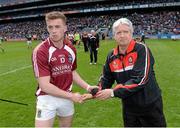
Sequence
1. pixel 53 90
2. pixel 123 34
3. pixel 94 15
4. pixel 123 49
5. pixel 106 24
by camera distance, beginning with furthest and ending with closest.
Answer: pixel 94 15 < pixel 106 24 < pixel 53 90 < pixel 123 49 < pixel 123 34

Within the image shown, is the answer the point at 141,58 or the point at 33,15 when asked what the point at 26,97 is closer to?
the point at 141,58

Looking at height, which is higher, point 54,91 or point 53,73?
point 53,73

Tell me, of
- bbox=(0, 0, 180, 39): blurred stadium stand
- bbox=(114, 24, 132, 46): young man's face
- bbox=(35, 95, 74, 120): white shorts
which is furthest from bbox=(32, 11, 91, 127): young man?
bbox=(0, 0, 180, 39): blurred stadium stand

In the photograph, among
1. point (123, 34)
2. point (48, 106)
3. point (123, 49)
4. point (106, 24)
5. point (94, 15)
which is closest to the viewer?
point (123, 34)

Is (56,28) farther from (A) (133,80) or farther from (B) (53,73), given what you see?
(A) (133,80)

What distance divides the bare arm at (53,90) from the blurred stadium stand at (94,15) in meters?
55.7

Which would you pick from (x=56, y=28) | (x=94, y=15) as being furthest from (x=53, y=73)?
(x=94, y=15)

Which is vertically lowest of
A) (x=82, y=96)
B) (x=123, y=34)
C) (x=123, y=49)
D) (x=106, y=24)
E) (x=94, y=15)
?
(x=106, y=24)

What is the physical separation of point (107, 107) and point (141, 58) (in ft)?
18.2

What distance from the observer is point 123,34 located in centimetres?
444

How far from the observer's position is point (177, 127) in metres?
7.81

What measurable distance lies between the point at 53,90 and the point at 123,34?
1.20m

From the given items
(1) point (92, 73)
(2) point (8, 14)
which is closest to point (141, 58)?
(1) point (92, 73)

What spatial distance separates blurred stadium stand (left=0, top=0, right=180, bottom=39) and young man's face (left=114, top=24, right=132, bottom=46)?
55.7m
